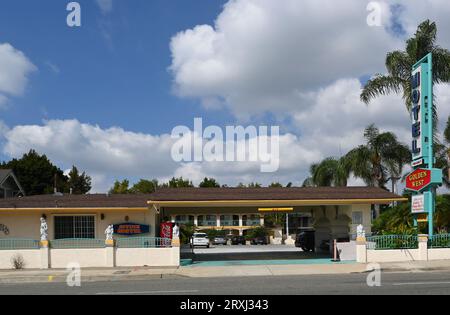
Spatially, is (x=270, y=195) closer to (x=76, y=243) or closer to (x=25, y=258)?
(x=76, y=243)

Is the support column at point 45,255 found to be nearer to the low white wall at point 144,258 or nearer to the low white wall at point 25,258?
the low white wall at point 25,258

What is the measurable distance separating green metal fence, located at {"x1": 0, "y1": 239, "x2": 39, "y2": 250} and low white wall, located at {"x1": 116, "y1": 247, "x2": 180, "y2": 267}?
362 centimetres

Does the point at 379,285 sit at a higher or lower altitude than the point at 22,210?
lower

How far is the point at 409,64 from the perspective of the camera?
32312mm

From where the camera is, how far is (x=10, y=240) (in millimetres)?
23453

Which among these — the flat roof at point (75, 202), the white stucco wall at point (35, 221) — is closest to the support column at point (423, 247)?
the flat roof at point (75, 202)

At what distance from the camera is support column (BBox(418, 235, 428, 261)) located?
2344 cm

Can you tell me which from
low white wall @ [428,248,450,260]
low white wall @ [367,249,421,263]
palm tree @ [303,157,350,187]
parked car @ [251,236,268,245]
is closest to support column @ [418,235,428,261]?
low white wall @ [428,248,450,260]

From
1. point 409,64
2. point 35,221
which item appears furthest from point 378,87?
point 35,221

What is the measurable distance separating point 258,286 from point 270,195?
418 inches

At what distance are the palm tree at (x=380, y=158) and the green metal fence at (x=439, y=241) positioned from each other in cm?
1892

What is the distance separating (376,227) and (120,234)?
15.1 metres

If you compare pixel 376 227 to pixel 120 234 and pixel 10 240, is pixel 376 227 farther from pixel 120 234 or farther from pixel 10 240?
pixel 10 240
